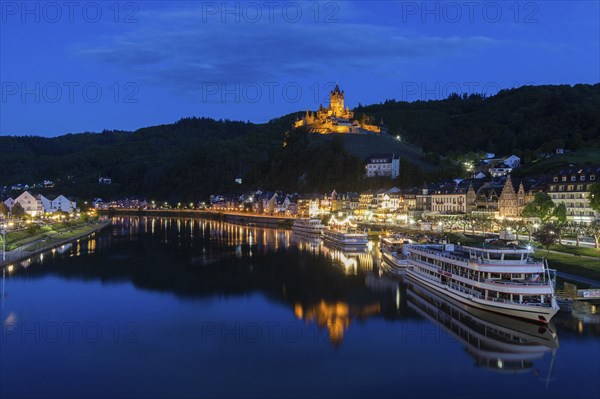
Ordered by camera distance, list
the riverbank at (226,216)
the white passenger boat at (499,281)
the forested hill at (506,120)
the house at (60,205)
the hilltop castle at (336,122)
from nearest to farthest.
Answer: the white passenger boat at (499,281)
the riverbank at (226,216)
the house at (60,205)
the forested hill at (506,120)
the hilltop castle at (336,122)

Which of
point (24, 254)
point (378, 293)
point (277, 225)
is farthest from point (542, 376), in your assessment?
point (277, 225)

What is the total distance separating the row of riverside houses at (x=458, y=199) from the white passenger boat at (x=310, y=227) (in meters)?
12.2

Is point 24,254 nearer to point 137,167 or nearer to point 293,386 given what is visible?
point 293,386

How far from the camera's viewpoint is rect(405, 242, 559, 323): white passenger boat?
25328 millimetres

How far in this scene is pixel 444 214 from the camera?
72375 mm

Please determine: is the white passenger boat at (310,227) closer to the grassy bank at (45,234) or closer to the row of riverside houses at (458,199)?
the row of riverside houses at (458,199)

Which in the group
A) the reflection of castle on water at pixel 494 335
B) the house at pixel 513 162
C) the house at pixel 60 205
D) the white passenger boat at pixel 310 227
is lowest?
the reflection of castle on water at pixel 494 335


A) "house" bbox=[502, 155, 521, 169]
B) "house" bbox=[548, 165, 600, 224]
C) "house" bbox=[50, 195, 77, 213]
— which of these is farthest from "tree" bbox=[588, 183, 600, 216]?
"house" bbox=[50, 195, 77, 213]

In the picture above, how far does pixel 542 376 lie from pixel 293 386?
A: 8497mm

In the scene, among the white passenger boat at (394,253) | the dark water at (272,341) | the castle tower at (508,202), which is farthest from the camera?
the castle tower at (508,202)

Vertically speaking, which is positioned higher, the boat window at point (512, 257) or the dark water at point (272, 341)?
the boat window at point (512, 257)

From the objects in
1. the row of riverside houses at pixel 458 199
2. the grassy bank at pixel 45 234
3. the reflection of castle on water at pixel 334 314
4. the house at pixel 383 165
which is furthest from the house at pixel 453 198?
the grassy bank at pixel 45 234

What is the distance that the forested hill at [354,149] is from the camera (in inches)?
4355

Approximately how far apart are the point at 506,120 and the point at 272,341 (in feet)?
420
